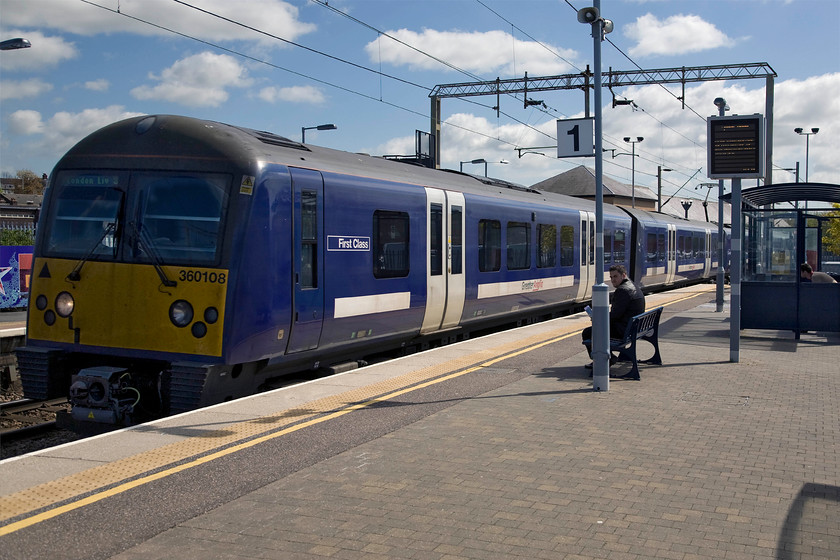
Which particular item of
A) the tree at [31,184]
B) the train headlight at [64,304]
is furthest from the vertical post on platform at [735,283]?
the tree at [31,184]

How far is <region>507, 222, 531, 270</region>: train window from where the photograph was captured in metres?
15.4

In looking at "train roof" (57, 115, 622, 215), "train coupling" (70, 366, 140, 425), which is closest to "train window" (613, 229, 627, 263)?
"train roof" (57, 115, 622, 215)

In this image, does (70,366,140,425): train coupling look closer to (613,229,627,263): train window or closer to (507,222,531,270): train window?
(507,222,531,270): train window

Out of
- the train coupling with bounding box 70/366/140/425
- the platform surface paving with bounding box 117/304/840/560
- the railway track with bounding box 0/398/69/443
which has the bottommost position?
the railway track with bounding box 0/398/69/443

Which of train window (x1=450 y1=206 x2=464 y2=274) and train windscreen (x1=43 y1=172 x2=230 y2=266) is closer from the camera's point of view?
train windscreen (x1=43 y1=172 x2=230 y2=266)

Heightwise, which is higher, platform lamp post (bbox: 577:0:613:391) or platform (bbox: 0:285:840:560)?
platform lamp post (bbox: 577:0:613:391)

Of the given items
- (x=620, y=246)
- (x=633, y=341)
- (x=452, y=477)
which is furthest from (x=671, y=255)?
(x=452, y=477)

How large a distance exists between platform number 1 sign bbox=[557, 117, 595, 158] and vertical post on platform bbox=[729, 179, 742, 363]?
2.93m

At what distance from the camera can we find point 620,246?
2373 cm

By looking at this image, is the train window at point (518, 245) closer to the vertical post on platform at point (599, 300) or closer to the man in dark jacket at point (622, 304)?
the man in dark jacket at point (622, 304)

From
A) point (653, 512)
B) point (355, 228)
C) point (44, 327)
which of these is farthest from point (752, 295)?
point (44, 327)

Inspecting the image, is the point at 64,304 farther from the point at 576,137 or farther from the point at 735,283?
the point at 735,283

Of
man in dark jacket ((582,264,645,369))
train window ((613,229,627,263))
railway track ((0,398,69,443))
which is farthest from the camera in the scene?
train window ((613,229,627,263))

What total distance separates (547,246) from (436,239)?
566cm
